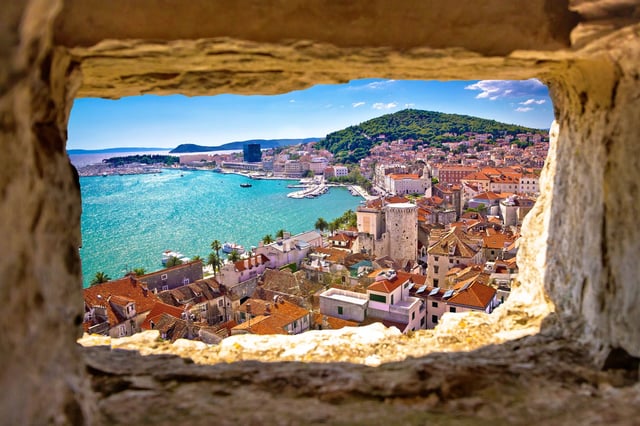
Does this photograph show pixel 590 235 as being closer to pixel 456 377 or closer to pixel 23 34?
A: pixel 456 377

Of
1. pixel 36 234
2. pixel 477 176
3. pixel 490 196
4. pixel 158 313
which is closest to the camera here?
pixel 36 234

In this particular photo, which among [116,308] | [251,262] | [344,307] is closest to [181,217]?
[251,262]

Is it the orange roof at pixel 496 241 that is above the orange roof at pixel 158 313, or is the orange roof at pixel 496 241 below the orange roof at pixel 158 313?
above

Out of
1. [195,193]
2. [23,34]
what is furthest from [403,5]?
[195,193]

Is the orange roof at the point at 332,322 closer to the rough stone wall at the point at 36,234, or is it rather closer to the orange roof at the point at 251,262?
the orange roof at the point at 251,262

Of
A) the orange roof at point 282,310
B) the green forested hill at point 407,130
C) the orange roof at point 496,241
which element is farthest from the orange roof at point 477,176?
the green forested hill at point 407,130

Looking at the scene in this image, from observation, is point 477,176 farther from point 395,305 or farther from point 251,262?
point 395,305
